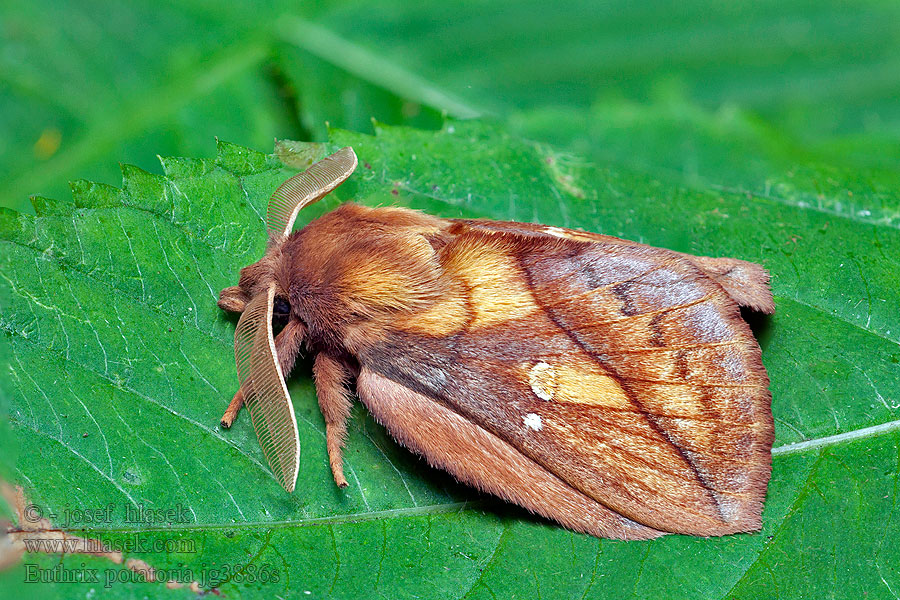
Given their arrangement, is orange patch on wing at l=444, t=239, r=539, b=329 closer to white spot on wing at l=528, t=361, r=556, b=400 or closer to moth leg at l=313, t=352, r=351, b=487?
white spot on wing at l=528, t=361, r=556, b=400

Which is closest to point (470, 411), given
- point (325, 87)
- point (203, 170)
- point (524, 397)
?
point (524, 397)

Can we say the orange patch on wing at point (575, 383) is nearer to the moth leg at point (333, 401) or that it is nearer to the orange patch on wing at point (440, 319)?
the orange patch on wing at point (440, 319)

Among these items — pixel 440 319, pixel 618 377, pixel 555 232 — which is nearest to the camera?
pixel 618 377

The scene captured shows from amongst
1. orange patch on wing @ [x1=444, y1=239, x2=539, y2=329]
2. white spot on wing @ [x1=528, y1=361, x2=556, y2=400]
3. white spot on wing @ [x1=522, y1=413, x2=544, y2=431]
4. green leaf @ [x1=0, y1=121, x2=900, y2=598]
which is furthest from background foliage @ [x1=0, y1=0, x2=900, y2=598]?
orange patch on wing @ [x1=444, y1=239, x2=539, y2=329]

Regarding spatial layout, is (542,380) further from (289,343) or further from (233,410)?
(233,410)

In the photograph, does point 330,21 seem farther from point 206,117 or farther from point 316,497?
point 316,497

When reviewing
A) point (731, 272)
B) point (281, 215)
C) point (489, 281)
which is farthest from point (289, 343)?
point (731, 272)

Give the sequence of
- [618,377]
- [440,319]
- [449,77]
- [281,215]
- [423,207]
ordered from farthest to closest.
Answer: [449,77], [423,207], [281,215], [440,319], [618,377]
